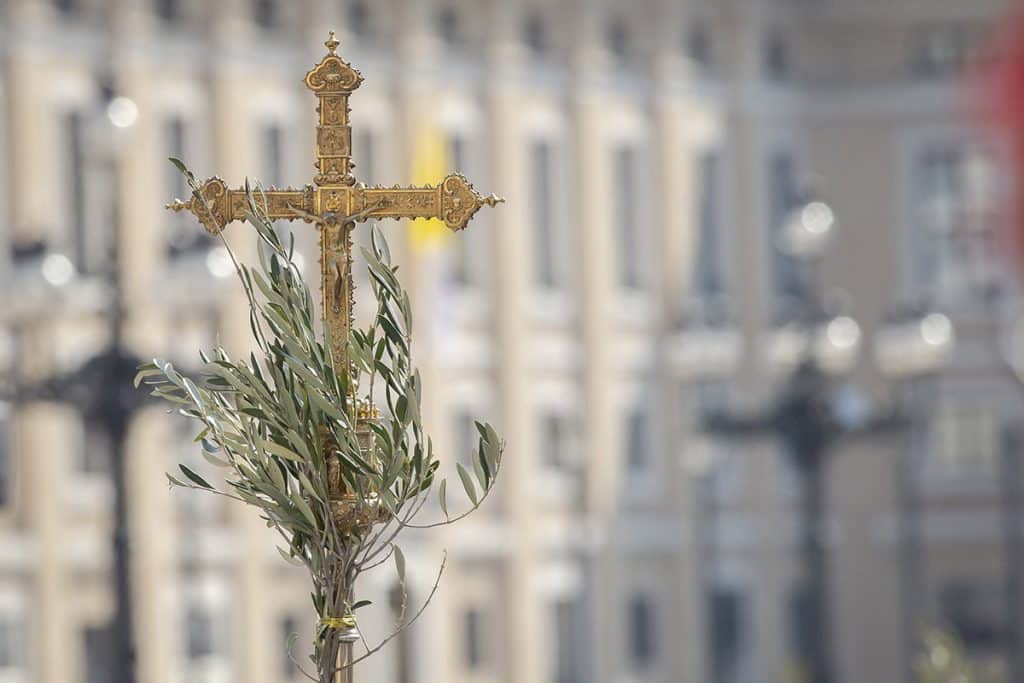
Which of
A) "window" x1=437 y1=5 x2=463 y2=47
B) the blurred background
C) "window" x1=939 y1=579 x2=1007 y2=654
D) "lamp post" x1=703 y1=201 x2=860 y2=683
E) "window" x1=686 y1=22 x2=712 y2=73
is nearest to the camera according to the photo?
"lamp post" x1=703 y1=201 x2=860 y2=683

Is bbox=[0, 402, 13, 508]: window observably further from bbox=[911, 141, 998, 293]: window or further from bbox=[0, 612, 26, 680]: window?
bbox=[911, 141, 998, 293]: window

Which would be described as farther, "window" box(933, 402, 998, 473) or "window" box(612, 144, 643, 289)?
"window" box(933, 402, 998, 473)

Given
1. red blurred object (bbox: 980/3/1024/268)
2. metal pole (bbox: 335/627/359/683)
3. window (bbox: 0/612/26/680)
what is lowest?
window (bbox: 0/612/26/680)

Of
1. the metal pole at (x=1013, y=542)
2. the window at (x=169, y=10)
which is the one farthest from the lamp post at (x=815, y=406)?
the metal pole at (x=1013, y=542)

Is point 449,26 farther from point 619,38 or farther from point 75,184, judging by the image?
point 75,184

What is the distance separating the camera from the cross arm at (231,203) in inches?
267

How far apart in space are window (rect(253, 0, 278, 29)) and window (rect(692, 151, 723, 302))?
26.8 feet

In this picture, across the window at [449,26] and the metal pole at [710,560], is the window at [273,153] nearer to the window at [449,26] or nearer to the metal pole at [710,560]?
the window at [449,26]

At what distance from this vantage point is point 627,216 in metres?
38.8

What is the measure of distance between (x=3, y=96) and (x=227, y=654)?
7117 mm

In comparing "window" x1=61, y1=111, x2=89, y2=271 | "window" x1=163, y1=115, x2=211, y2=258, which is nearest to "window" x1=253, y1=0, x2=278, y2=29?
"window" x1=163, y1=115, x2=211, y2=258

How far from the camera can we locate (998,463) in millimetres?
41031

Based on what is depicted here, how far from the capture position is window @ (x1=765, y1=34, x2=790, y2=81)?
41031 mm

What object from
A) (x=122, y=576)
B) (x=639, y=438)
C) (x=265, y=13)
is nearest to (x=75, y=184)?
(x=265, y=13)
